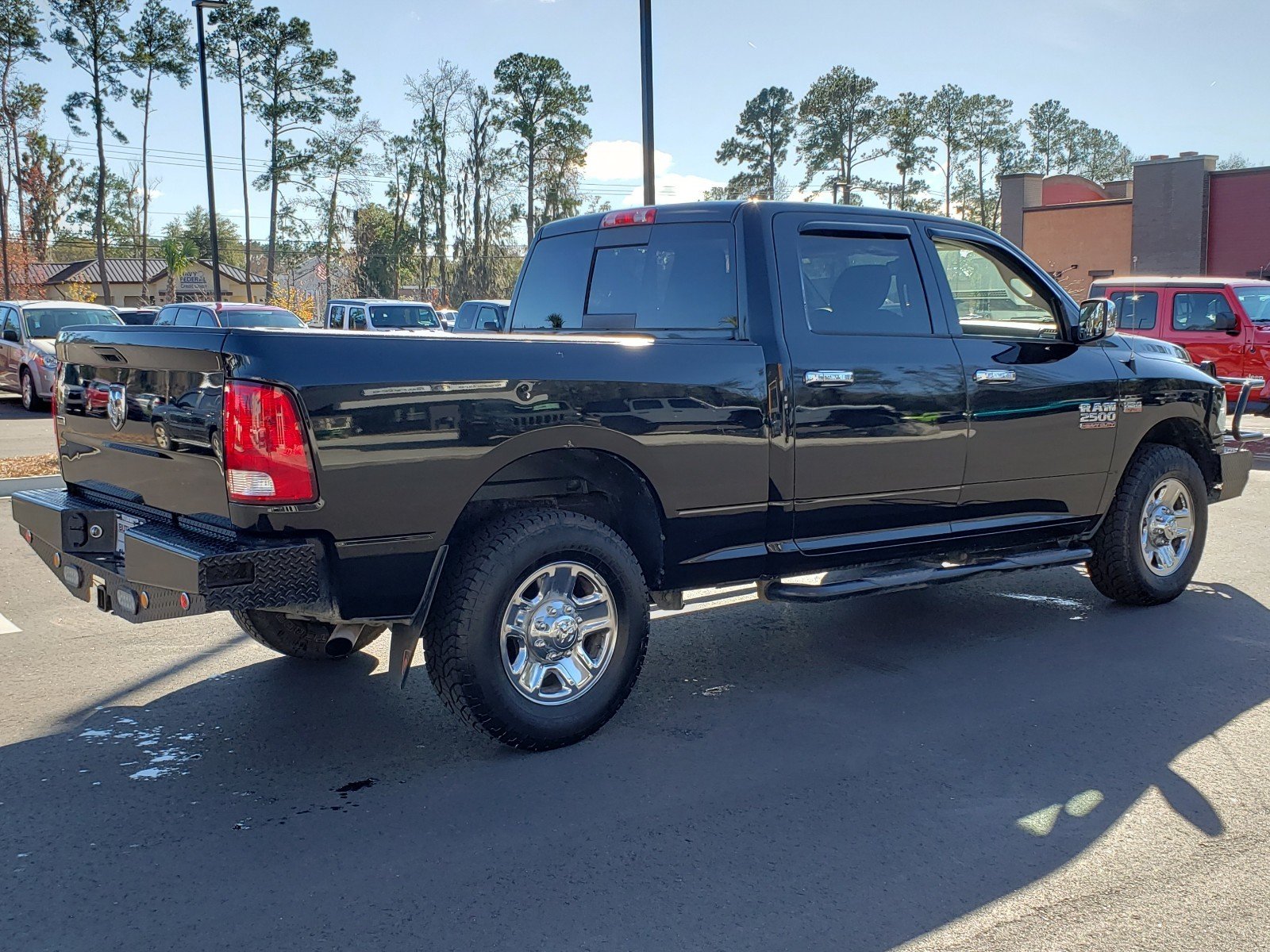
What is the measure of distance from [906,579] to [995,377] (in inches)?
42.9

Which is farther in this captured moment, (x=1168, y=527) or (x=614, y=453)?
(x=1168, y=527)

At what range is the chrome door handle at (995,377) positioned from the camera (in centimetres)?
554

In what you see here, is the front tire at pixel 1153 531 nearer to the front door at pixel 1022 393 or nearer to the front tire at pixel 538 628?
the front door at pixel 1022 393

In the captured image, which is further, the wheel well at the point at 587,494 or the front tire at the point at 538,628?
the wheel well at the point at 587,494

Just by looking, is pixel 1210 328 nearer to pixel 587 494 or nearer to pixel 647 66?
pixel 647 66

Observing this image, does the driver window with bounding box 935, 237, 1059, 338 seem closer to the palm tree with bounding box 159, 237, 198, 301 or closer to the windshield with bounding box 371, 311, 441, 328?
the windshield with bounding box 371, 311, 441, 328

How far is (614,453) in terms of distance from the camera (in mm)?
4457

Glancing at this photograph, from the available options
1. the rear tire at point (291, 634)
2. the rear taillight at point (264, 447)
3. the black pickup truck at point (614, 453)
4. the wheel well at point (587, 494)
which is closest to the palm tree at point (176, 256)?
the rear tire at point (291, 634)

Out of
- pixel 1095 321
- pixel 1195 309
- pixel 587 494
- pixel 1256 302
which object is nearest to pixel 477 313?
pixel 1195 309

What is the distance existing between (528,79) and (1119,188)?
25.4 meters

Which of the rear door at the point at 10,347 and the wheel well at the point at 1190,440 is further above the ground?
the rear door at the point at 10,347

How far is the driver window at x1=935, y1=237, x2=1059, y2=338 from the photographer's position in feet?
18.7

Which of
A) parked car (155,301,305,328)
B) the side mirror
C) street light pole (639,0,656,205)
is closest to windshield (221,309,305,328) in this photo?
parked car (155,301,305,328)

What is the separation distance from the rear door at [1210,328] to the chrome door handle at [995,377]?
456 inches
